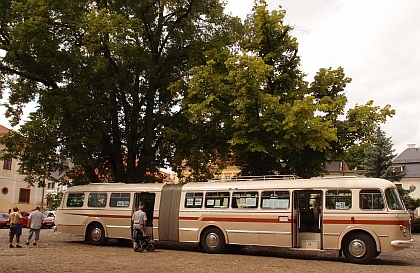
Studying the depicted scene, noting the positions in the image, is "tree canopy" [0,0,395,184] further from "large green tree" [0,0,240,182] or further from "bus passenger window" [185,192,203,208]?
"bus passenger window" [185,192,203,208]

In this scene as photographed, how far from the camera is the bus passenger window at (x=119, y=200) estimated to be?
20062 millimetres

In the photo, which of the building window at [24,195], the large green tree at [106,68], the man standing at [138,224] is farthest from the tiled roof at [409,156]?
the man standing at [138,224]

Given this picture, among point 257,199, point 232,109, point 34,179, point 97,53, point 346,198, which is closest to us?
point 346,198

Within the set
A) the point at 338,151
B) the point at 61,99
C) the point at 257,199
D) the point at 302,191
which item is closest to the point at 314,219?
the point at 302,191

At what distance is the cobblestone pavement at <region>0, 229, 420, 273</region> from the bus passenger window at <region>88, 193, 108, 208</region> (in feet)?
6.72

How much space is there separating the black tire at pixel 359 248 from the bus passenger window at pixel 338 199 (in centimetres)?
102

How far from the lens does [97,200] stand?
20.8 m

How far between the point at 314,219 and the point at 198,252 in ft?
16.0

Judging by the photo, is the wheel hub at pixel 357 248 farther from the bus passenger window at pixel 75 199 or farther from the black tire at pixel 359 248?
the bus passenger window at pixel 75 199

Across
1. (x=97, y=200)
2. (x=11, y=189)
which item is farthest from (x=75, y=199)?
(x=11, y=189)

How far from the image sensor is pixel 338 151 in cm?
2230

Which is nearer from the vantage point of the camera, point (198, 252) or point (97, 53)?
point (198, 252)

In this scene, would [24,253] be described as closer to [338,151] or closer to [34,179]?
[34,179]

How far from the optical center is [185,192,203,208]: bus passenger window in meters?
18.5
